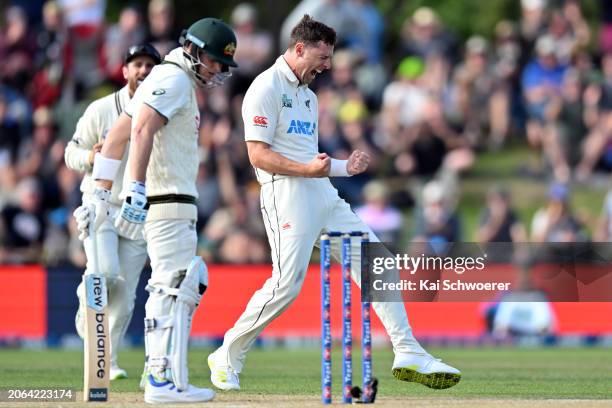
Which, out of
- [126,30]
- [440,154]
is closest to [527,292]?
[440,154]

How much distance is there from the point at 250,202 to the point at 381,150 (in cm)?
261

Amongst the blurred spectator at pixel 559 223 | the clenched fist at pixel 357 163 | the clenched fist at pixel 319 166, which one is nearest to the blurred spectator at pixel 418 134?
the blurred spectator at pixel 559 223

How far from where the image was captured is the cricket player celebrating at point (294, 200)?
9.79 metres

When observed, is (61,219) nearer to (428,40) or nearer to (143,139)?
(428,40)

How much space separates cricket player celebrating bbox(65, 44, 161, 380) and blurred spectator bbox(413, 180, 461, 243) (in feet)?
25.2

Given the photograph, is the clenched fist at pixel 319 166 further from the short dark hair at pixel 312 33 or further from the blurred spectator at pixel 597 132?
the blurred spectator at pixel 597 132

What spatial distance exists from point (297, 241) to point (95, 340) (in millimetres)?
1671

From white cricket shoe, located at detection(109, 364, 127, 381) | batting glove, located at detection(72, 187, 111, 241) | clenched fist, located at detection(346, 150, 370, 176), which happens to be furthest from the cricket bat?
white cricket shoe, located at detection(109, 364, 127, 381)

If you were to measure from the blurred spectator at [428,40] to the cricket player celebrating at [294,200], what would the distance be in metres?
12.4

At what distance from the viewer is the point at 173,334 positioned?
9.00 meters

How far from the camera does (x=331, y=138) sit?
20688 mm

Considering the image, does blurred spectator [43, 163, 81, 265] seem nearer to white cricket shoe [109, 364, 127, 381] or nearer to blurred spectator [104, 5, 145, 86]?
blurred spectator [104, 5, 145, 86]

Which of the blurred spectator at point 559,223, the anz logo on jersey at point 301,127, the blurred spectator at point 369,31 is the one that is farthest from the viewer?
the blurred spectator at point 369,31

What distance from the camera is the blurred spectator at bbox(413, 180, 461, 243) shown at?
18906mm
